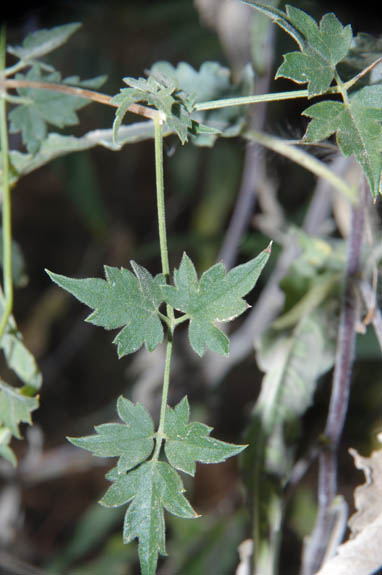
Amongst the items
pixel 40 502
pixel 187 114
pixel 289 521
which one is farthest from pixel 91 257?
pixel 187 114

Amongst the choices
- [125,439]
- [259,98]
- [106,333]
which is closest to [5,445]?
[125,439]

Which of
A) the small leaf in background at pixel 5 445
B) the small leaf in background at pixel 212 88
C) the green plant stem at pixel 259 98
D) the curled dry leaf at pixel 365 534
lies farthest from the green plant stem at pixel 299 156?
the small leaf in background at pixel 5 445

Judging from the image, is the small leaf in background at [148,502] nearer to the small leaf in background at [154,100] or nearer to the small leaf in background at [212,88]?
the small leaf in background at [154,100]

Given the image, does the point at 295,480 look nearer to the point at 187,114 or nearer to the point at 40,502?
the point at 187,114

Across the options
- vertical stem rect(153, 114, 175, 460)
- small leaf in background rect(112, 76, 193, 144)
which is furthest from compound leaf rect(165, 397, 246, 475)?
small leaf in background rect(112, 76, 193, 144)

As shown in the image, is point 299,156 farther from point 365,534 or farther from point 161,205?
point 365,534

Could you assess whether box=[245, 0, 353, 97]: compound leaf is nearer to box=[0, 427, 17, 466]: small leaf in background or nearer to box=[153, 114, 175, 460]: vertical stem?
box=[153, 114, 175, 460]: vertical stem
